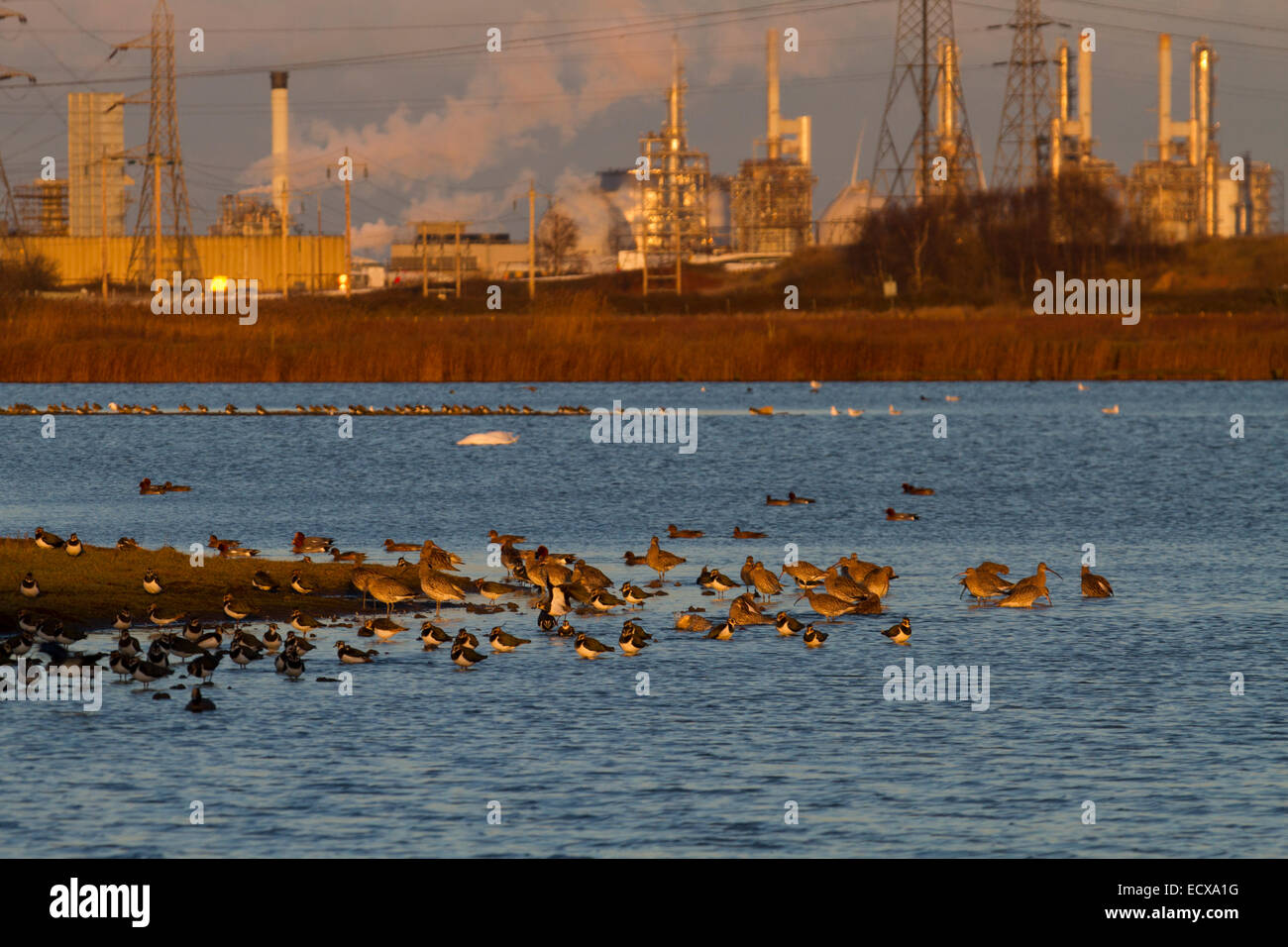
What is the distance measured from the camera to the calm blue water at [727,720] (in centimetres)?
1491

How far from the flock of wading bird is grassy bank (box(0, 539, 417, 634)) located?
15cm

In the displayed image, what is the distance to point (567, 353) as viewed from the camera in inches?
3063

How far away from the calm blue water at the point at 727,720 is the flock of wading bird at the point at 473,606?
11.8 inches

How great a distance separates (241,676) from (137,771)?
3930 millimetres

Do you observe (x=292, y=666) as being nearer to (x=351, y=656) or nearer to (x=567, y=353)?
(x=351, y=656)

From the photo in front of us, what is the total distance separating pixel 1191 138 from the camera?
17650cm

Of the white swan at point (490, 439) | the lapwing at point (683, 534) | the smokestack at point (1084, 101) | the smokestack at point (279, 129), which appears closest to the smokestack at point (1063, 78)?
the smokestack at point (1084, 101)

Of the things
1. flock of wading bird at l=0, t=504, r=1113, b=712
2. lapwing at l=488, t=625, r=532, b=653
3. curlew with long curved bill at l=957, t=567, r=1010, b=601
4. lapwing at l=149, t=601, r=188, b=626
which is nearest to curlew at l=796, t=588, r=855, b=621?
flock of wading bird at l=0, t=504, r=1113, b=712

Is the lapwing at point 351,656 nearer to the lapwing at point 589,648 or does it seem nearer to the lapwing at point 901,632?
the lapwing at point 589,648
